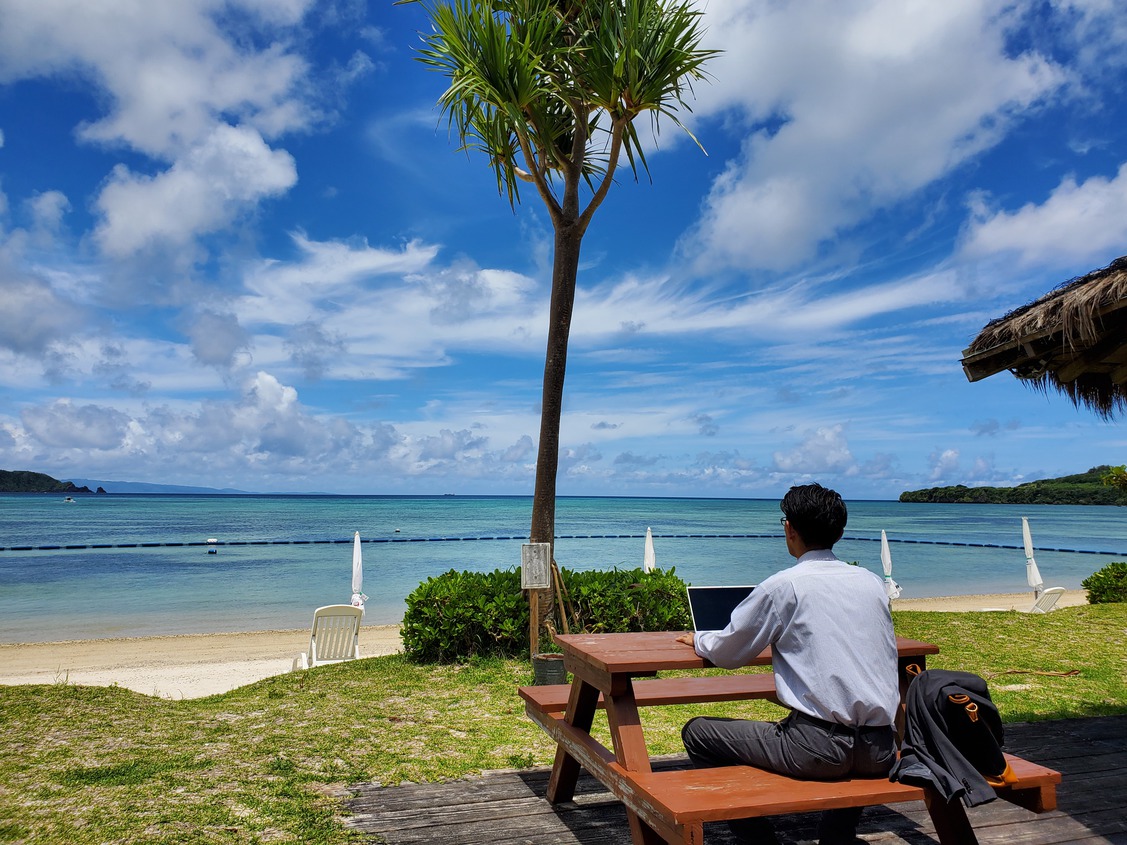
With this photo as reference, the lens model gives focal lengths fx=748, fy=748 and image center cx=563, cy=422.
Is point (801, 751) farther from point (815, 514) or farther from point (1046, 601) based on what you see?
point (1046, 601)

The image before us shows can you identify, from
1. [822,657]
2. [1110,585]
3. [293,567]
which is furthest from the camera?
[293,567]

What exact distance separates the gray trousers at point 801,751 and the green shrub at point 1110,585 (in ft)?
32.6

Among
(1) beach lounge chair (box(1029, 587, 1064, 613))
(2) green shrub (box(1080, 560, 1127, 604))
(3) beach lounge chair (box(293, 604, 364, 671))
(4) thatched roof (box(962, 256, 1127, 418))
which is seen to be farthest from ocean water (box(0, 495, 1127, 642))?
(4) thatched roof (box(962, 256, 1127, 418))

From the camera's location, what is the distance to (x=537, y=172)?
6.50m

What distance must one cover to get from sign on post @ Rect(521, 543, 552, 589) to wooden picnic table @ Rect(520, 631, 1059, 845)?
278 centimetres

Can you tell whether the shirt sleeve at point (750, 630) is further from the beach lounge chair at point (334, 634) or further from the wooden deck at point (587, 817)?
the beach lounge chair at point (334, 634)

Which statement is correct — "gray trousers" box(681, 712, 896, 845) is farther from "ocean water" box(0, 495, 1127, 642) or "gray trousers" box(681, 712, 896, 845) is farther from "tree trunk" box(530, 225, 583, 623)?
"ocean water" box(0, 495, 1127, 642)

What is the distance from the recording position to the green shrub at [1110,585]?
10016 millimetres

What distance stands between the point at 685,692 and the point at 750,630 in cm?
92

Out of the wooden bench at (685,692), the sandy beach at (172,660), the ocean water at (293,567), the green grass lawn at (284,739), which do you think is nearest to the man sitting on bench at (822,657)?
the wooden bench at (685,692)

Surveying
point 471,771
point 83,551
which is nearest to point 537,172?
point 471,771

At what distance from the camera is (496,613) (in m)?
6.57

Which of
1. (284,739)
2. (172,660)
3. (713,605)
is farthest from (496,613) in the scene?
(172,660)

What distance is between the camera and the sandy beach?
8602 millimetres
